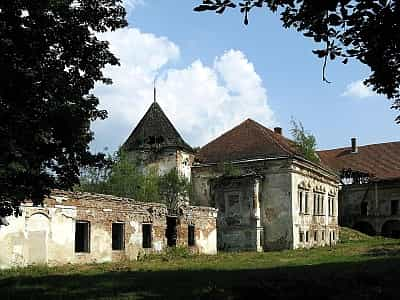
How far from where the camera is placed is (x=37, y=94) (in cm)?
981

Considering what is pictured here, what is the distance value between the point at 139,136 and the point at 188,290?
2975cm

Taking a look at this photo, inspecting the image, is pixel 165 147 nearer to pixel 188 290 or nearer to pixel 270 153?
pixel 270 153

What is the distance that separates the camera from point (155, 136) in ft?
135

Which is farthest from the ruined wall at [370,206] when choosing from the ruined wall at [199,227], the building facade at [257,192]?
the ruined wall at [199,227]

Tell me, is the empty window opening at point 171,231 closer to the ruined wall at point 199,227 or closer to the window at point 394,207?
the ruined wall at point 199,227

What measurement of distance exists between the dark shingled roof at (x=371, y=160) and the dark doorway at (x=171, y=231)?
32748 mm

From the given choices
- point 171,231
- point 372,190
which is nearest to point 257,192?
point 171,231

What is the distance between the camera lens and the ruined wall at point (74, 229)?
21.3m

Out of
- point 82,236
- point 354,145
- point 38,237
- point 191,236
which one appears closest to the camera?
point 38,237

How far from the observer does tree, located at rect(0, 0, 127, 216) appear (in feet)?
31.2

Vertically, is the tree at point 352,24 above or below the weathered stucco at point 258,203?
above

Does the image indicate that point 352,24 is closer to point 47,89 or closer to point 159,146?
point 47,89

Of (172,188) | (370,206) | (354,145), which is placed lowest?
(370,206)

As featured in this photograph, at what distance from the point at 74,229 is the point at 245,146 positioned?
65.6 feet
